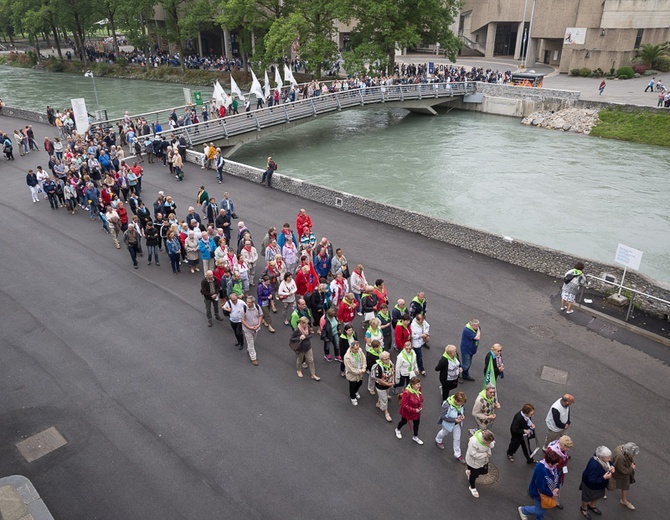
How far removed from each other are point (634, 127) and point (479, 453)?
33.5m

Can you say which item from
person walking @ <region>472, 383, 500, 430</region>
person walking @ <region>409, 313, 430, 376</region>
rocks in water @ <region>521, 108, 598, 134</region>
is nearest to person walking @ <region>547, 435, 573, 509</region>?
person walking @ <region>472, 383, 500, 430</region>

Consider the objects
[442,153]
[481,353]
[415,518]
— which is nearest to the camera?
[415,518]

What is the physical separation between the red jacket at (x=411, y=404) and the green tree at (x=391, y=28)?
35.2 metres

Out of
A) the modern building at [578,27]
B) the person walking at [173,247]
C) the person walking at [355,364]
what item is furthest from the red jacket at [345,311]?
the modern building at [578,27]

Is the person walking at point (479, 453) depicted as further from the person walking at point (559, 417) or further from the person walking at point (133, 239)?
the person walking at point (133, 239)

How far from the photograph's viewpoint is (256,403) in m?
9.38

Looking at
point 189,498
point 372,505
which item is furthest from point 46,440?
point 372,505

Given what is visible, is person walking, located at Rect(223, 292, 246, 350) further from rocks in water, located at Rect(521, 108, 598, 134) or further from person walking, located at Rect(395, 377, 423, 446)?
rocks in water, located at Rect(521, 108, 598, 134)

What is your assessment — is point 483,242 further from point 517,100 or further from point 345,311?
point 517,100

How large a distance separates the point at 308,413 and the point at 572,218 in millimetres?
16947

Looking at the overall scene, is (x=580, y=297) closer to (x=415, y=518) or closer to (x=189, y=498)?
(x=415, y=518)

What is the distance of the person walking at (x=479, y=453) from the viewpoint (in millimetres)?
7070

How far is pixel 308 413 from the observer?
30.0 feet

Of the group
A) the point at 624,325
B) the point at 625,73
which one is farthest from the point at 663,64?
the point at 624,325
